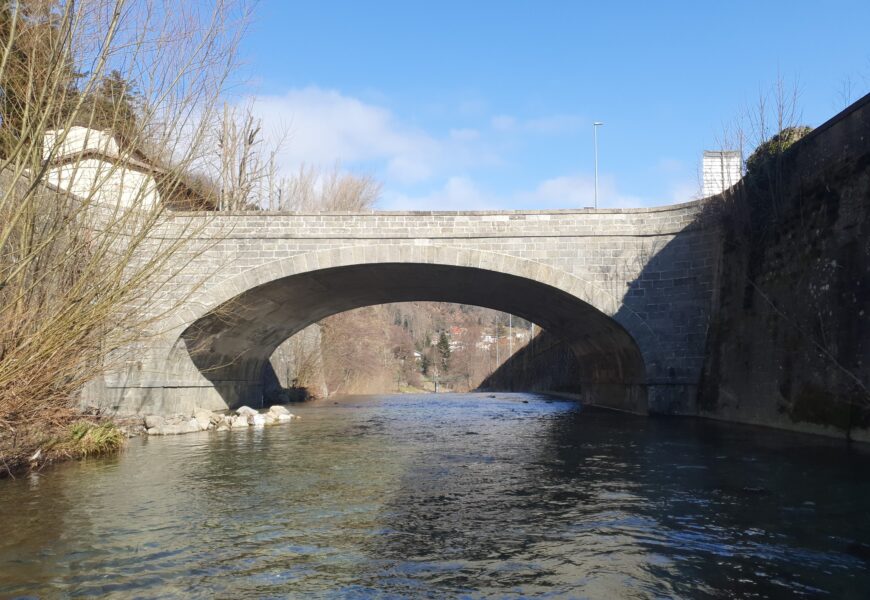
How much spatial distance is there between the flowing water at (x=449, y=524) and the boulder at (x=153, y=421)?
4.98 meters

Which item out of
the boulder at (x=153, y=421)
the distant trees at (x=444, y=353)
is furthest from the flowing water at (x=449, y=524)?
the distant trees at (x=444, y=353)

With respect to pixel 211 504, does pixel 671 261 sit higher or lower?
higher

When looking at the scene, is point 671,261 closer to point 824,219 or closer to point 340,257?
point 824,219

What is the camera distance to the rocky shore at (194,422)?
15898 mm

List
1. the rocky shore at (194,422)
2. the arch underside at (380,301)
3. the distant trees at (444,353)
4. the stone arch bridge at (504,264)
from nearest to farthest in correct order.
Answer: the rocky shore at (194,422)
the stone arch bridge at (504,264)
the arch underside at (380,301)
the distant trees at (444,353)

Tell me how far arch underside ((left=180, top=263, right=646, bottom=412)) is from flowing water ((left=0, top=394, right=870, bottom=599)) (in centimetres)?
789

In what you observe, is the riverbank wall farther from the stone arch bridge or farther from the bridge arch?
the bridge arch

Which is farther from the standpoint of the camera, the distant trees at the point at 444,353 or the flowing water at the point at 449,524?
the distant trees at the point at 444,353

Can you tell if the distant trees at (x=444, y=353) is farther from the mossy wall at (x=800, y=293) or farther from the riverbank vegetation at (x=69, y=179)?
the riverbank vegetation at (x=69, y=179)

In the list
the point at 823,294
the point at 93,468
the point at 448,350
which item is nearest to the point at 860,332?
the point at 823,294

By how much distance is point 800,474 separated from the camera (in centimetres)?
881

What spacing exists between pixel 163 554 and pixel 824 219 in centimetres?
1298

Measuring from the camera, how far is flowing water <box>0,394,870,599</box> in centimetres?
480

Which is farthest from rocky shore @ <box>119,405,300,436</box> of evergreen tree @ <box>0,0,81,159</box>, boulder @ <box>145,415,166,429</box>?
evergreen tree @ <box>0,0,81,159</box>
